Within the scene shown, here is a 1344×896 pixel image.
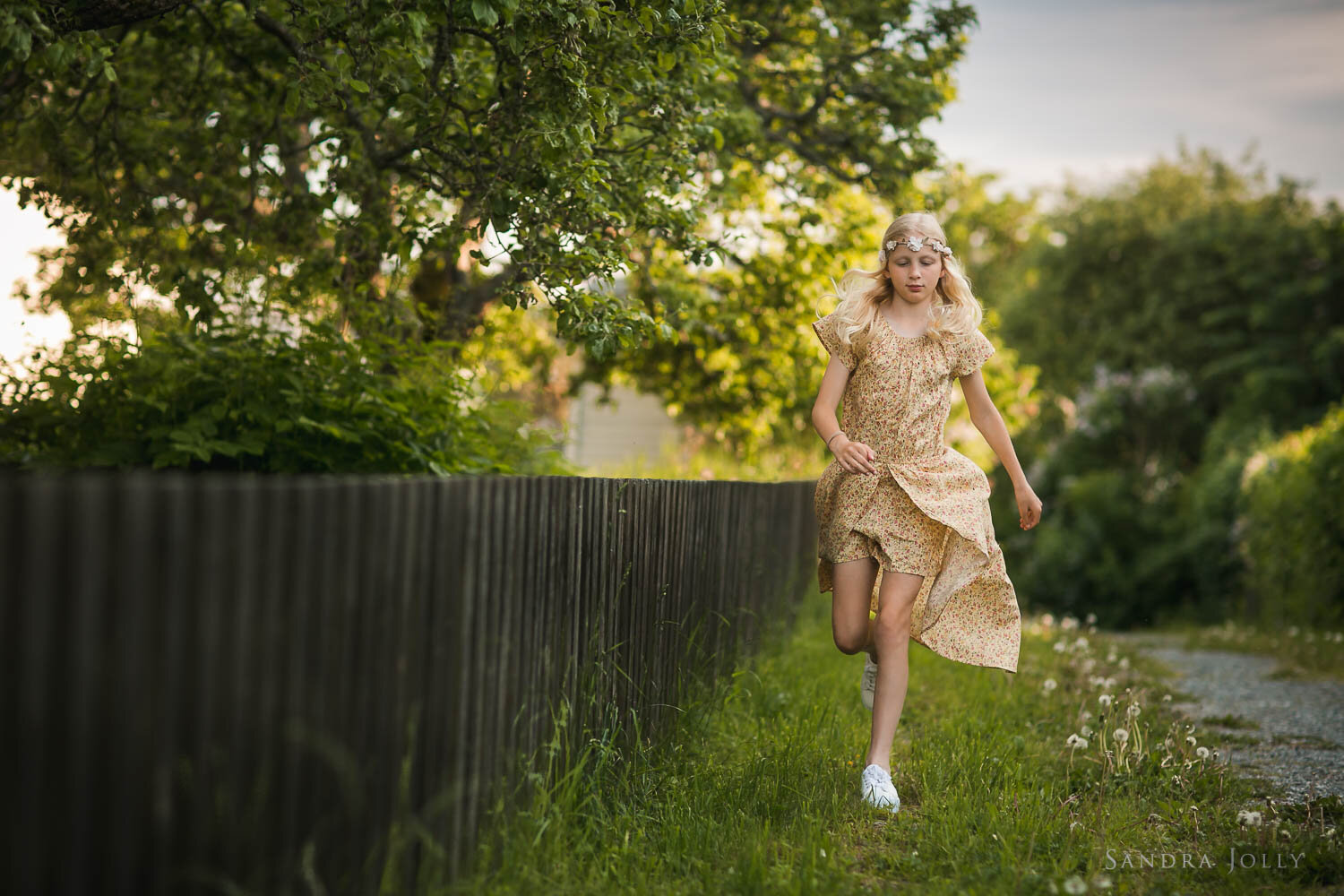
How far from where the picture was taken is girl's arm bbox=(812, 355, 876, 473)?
3.58m

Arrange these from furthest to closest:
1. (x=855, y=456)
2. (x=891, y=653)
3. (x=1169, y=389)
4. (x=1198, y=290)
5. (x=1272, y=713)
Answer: (x=1198, y=290), (x=1169, y=389), (x=1272, y=713), (x=891, y=653), (x=855, y=456)

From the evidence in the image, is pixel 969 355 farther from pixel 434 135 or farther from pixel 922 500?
pixel 434 135

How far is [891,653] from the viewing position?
373cm

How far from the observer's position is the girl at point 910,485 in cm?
377

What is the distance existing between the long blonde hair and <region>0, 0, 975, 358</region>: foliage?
88 centimetres

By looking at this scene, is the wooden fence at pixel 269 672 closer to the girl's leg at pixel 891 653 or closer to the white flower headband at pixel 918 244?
the girl's leg at pixel 891 653

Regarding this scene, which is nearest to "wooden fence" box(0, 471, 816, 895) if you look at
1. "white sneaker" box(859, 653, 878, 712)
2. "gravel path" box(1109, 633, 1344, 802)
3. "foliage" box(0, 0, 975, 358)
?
"white sneaker" box(859, 653, 878, 712)

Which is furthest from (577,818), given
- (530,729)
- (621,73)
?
(621,73)

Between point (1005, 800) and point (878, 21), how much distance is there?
228 inches

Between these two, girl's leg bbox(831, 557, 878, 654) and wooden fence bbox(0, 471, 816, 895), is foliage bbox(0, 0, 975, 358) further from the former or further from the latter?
wooden fence bbox(0, 471, 816, 895)

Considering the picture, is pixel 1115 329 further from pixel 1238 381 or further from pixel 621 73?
pixel 621 73

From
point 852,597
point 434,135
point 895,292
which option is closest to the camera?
point 852,597

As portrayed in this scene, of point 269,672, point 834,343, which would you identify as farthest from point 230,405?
point 269,672

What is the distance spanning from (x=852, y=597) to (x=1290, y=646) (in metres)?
6.51
